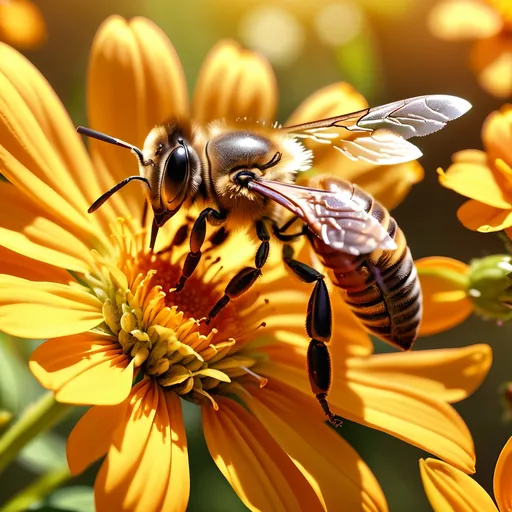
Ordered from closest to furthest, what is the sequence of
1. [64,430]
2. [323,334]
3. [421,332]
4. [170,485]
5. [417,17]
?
[170,485] → [323,334] → [421,332] → [64,430] → [417,17]

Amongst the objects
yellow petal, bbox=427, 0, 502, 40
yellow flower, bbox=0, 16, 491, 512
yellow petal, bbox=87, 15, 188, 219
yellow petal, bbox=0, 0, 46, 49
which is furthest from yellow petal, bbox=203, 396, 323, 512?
yellow petal, bbox=427, 0, 502, 40

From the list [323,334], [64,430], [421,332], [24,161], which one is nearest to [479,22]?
[421,332]

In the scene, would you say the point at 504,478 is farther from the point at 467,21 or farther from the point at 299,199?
the point at 467,21

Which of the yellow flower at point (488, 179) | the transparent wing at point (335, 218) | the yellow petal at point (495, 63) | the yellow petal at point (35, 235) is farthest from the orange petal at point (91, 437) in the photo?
the yellow petal at point (495, 63)

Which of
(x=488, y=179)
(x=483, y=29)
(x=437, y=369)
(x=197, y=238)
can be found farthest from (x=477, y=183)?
(x=483, y=29)

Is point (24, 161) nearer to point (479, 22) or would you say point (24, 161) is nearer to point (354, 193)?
point (354, 193)

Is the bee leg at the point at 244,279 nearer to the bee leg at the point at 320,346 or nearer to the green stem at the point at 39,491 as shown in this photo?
the bee leg at the point at 320,346

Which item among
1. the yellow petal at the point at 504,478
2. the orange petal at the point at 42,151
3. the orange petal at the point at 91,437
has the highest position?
the orange petal at the point at 42,151
